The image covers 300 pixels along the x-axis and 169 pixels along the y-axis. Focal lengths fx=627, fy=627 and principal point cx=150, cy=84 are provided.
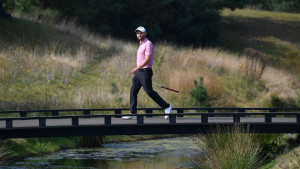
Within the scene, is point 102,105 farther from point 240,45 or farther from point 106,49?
point 240,45

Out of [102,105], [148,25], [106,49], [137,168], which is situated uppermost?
[148,25]

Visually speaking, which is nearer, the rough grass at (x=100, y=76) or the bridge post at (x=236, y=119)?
the bridge post at (x=236, y=119)

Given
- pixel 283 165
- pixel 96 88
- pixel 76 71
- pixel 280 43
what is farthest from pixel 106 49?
pixel 280 43

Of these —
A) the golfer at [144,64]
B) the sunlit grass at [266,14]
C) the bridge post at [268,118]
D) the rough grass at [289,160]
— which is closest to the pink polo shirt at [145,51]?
the golfer at [144,64]

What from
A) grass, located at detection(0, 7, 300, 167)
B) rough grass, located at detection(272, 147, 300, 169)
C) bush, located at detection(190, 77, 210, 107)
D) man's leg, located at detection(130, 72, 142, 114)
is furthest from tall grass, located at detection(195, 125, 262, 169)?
bush, located at detection(190, 77, 210, 107)

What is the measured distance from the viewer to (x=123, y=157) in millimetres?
16828

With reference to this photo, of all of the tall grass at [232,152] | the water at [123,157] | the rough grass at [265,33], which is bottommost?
the water at [123,157]

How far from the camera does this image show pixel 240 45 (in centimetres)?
4938

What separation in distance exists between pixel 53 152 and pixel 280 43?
35441mm

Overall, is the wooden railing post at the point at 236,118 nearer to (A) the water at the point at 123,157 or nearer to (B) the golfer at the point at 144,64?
(A) the water at the point at 123,157

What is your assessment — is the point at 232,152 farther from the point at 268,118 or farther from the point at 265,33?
the point at 265,33

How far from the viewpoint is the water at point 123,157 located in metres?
15.6

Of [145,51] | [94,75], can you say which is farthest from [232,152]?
[94,75]

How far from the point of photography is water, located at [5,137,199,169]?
15.6m
